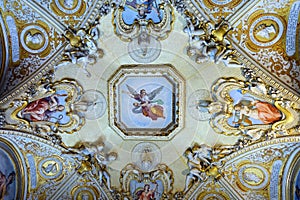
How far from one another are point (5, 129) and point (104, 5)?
Result: 14.7 feet

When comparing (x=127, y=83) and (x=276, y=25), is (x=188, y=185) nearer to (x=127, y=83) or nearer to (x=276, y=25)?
(x=127, y=83)

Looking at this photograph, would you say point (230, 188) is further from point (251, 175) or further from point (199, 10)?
point (199, 10)

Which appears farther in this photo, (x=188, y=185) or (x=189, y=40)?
(x=188, y=185)

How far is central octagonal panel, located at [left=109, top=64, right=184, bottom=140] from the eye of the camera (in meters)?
10.3

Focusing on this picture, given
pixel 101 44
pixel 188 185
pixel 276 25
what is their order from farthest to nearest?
pixel 188 185 → pixel 101 44 → pixel 276 25

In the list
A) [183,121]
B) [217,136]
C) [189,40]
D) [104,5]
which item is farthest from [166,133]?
[104,5]

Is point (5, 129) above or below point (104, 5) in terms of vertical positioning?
below

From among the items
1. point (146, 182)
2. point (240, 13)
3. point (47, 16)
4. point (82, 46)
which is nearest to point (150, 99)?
point (82, 46)

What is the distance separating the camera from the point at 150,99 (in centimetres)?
1059

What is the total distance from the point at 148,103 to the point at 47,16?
3.91m

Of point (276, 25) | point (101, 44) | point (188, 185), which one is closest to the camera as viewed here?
point (276, 25)

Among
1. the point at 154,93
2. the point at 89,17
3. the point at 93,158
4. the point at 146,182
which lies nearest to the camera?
the point at 89,17

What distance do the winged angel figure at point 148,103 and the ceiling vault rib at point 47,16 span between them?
2611 mm

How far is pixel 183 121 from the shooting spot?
10633 mm
